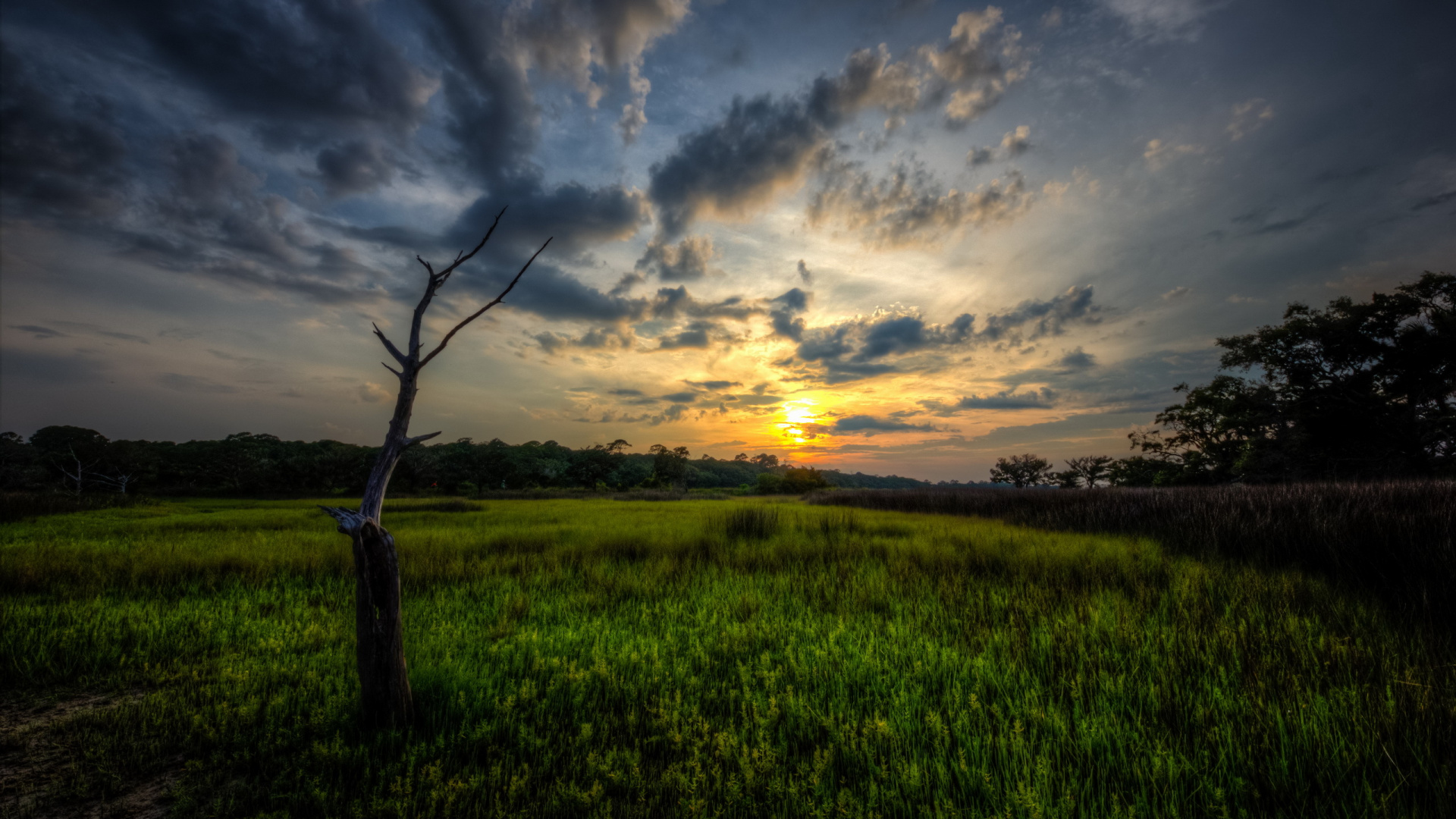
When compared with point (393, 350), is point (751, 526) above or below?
below

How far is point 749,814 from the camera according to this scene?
6.72ft

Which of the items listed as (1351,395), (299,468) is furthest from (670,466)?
(1351,395)

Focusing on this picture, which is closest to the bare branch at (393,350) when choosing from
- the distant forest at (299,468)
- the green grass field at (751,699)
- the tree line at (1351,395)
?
the green grass field at (751,699)

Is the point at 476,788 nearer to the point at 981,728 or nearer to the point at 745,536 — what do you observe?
the point at 981,728

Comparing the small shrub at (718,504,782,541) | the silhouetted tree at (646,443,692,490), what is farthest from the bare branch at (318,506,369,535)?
the silhouetted tree at (646,443,692,490)

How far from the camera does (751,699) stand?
2.95 meters

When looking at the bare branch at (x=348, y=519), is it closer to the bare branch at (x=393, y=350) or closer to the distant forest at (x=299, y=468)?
the bare branch at (x=393, y=350)

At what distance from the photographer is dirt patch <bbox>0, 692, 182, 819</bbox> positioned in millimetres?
2057

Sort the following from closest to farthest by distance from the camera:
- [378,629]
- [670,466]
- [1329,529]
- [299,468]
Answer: [378,629] < [1329,529] < [299,468] < [670,466]

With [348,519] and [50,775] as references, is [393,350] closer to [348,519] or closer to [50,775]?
[348,519]

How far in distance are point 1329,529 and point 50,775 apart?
42.7ft

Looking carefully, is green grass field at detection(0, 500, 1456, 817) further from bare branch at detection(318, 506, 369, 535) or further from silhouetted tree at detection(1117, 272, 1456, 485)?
silhouetted tree at detection(1117, 272, 1456, 485)

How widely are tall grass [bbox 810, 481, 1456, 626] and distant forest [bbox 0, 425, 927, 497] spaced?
31377 mm

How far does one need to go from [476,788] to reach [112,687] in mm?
3521
